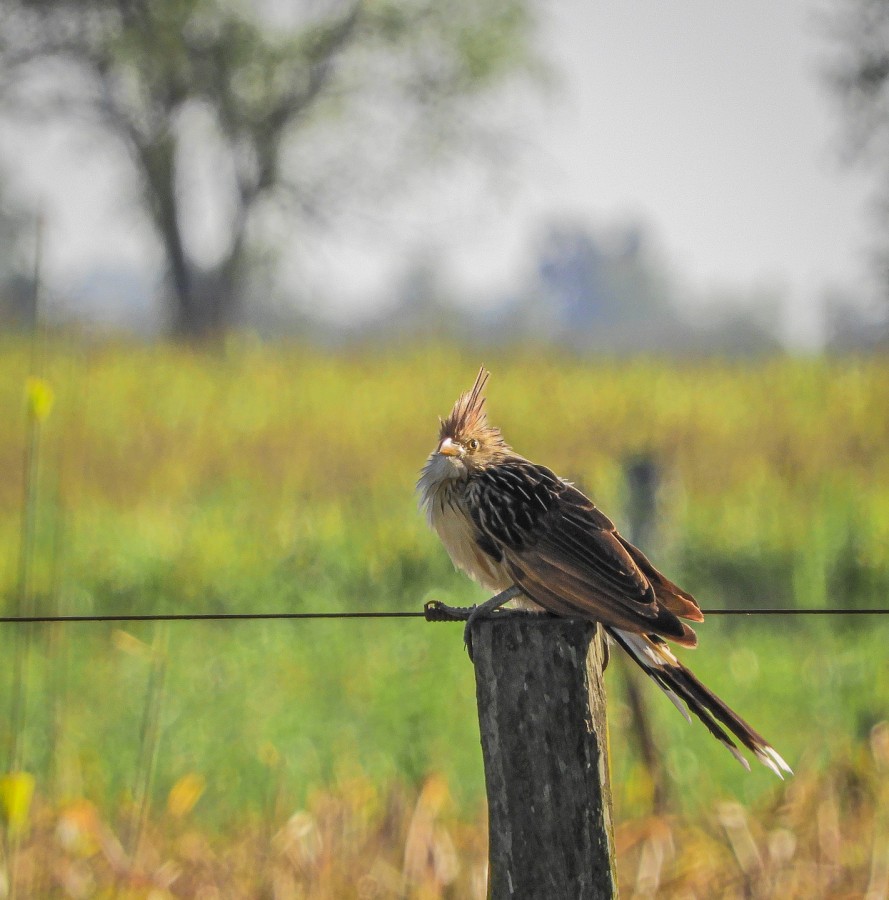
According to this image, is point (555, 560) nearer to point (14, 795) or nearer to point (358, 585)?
point (14, 795)

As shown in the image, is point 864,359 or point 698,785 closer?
point 698,785

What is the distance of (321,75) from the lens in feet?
91.9

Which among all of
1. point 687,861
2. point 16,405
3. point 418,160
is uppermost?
point 418,160

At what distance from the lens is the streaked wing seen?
9.26ft

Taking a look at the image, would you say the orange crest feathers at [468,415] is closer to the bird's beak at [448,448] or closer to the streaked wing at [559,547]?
the bird's beak at [448,448]

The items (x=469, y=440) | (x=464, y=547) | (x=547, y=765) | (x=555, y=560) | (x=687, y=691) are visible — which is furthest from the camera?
(x=469, y=440)

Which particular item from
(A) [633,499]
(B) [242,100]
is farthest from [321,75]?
(A) [633,499]

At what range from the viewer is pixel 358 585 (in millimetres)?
9648

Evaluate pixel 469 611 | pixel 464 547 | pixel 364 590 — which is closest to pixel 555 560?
pixel 469 611

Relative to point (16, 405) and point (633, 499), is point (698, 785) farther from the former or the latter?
point (16, 405)

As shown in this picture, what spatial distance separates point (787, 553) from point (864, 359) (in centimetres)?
582

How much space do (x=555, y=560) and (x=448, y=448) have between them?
0.55 meters

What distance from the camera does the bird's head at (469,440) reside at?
135 inches

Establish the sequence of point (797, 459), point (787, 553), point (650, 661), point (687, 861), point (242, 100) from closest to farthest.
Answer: point (650, 661) → point (687, 861) → point (787, 553) → point (797, 459) → point (242, 100)
